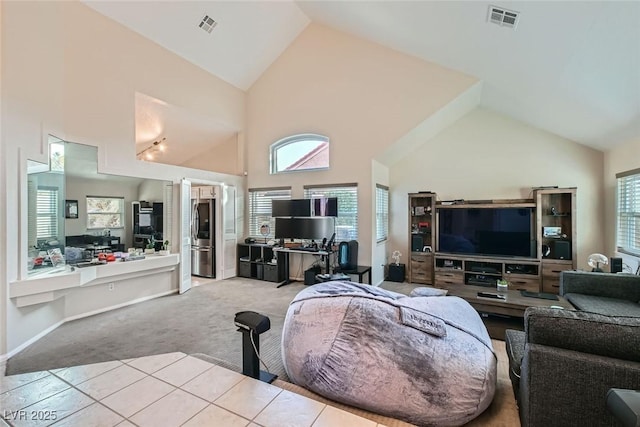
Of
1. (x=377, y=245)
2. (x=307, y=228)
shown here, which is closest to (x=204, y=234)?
(x=307, y=228)

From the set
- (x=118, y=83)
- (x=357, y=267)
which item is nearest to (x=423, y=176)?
(x=357, y=267)

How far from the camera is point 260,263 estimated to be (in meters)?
6.27

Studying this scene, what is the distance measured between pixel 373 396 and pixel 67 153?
4.81m

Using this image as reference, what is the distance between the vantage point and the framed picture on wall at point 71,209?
3979 mm

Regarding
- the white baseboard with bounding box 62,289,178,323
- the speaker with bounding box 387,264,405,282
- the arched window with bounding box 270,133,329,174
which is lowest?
the white baseboard with bounding box 62,289,178,323

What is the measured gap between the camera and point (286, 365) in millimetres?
2223

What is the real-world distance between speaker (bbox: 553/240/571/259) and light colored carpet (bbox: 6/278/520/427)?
2666mm

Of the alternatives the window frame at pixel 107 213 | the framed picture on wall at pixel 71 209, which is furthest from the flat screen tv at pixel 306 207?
the framed picture on wall at pixel 71 209

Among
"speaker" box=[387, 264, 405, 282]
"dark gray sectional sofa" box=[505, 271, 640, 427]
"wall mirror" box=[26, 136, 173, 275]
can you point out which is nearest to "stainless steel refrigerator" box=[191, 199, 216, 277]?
"wall mirror" box=[26, 136, 173, 275]

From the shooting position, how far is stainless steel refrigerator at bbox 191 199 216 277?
20.8 feet

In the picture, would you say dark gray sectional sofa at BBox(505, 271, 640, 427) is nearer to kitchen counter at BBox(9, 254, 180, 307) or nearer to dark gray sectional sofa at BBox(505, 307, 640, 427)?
dark gray sectional sofa at BBox(505, 307, 640, 427)

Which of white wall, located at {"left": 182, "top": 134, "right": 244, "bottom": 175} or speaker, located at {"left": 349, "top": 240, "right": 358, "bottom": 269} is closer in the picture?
speaker, located at {"left": 349, "top": 240, "right": 358, "bottom": 269}

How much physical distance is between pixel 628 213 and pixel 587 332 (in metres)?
4.01

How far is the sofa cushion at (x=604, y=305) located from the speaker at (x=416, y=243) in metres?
2.53
